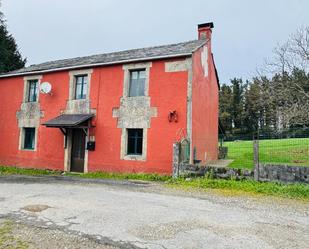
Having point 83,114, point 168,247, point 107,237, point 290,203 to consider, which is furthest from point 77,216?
point 83,114

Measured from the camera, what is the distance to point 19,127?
18.4 m

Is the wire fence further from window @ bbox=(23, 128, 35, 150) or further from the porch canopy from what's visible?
window @ bbox=(23, 128, 35, 150)

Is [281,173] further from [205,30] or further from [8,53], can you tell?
[8,53]

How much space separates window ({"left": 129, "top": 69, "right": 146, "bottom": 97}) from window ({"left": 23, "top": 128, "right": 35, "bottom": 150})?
7.17m

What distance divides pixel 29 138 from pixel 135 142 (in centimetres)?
759

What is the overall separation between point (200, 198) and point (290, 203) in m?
2.53

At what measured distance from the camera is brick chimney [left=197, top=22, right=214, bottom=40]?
18.2 metres

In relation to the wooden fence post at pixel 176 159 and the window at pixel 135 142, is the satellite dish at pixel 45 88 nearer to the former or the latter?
the window at pixel 135 142

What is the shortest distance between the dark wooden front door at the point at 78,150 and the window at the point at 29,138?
3112mm

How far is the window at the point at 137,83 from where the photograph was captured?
593 inches

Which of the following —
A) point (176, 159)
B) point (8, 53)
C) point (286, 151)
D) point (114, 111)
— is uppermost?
point (8, 53)

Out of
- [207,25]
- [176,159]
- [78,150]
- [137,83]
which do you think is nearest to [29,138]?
[78,150]

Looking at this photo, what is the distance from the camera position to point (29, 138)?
18.3 metres

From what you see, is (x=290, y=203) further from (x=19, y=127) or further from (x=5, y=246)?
(x=19, y=127)
